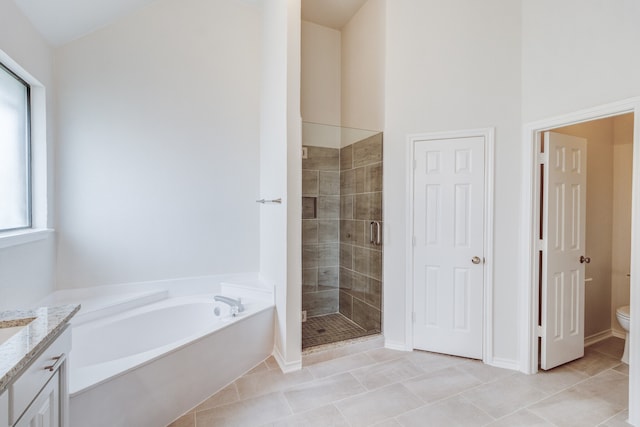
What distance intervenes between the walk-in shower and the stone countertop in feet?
7.12

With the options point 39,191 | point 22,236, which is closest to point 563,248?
point 22,236

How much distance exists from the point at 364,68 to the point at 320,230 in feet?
6.33

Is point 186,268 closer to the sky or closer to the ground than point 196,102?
closer to the ground

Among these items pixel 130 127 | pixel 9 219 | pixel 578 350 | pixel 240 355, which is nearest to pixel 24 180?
pixel 9 219

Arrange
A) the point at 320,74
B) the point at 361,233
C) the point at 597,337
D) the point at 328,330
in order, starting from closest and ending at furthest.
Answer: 1. the point at 597,337
2. the point at 328,330
3. the point at 361,233
4. the point at 320,74

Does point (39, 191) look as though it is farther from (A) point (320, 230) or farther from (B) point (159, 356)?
(A) point (320, 230)

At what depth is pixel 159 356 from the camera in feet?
5.83

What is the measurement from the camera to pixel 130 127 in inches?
107

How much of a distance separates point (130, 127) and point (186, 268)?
1.44 meters

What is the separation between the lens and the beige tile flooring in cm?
187

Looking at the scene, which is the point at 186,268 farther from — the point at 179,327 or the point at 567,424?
the point at 567,424

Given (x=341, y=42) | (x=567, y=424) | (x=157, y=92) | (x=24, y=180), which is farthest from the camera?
(x=341, y=42)

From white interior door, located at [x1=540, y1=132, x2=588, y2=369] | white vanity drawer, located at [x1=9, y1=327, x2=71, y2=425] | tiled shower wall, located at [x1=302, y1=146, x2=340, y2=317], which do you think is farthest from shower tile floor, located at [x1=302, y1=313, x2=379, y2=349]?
white vanity drawer, located at [x1=9, y1=327, x2=71, y2=425]

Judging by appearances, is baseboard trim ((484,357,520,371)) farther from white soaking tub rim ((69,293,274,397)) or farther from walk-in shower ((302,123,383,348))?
white soaking tub rim ((69,293,274,397))
